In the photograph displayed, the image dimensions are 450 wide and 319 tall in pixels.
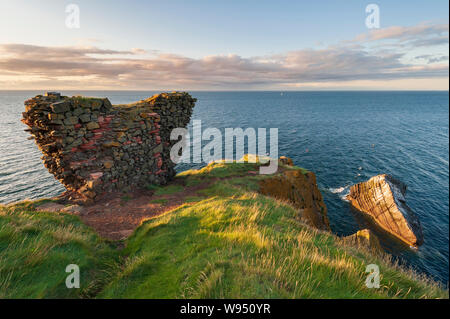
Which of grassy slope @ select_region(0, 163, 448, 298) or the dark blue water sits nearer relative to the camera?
grassy slope @ select_region(0, 163, 448, 298)

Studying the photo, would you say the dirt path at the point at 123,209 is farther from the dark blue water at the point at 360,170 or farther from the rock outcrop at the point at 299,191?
the dark blue water at the point at 360,170

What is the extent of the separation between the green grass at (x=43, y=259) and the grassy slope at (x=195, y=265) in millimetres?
20

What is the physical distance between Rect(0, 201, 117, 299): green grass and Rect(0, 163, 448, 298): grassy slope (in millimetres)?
20

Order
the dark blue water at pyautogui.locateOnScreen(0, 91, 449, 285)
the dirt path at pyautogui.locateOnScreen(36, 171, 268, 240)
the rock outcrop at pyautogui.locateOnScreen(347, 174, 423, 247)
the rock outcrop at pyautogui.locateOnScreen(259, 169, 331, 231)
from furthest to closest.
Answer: the dark blue water at pyautogui.locateOnScreen(0, 91, 449, 285) < the rock outcrop at pyautogui.locateOnScreen(347, 174, 423, 247) < the rock outcrop at pyautogui.locateOnScreen(259, 169, 331, 231) < the dirt path at pyautogui.locateOnScreen(36, 171, 268, 240)

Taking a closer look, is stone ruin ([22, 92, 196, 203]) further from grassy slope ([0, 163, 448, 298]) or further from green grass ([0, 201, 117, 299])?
grassy slope ([0, 163, 448, 298])

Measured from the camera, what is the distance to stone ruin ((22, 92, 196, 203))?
1410 cm

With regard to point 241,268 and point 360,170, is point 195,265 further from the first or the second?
point 360,170

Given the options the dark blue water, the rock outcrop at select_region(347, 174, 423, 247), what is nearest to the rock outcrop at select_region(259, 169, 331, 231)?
the dark blue water

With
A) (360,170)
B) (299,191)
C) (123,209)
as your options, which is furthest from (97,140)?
(360,170)

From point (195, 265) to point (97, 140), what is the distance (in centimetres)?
1492

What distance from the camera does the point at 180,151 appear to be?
24250 mm

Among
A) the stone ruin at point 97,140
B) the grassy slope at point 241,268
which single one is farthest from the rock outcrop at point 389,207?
the stone ruin at point 97,140
